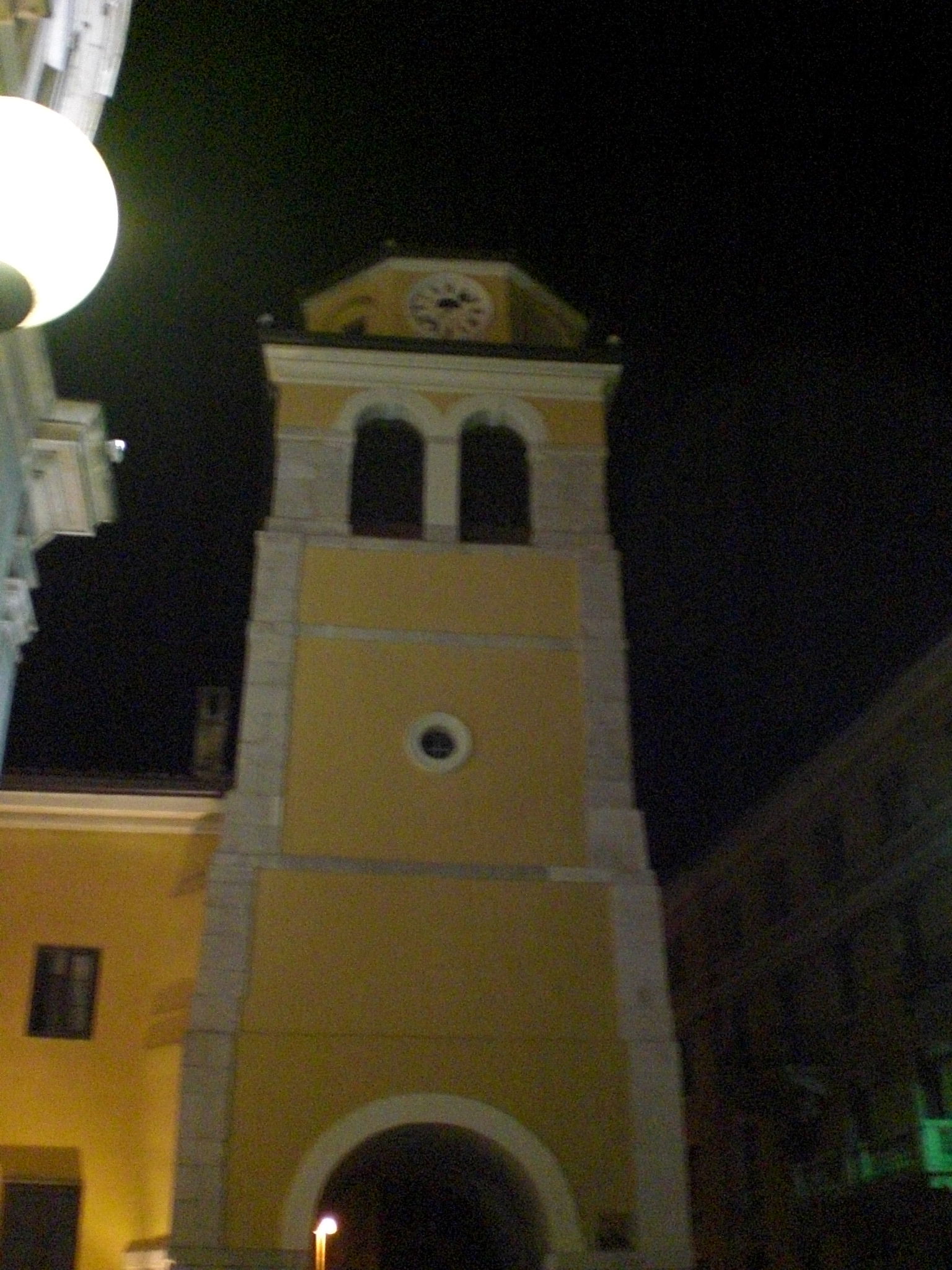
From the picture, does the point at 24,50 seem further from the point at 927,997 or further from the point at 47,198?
the point at 927,997

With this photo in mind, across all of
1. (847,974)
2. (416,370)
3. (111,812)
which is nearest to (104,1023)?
(111,812)

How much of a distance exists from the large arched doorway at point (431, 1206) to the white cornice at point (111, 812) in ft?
12.9

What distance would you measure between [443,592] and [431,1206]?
8.37m

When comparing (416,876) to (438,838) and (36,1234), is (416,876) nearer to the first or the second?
(438,838)

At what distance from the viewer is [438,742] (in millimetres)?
13812

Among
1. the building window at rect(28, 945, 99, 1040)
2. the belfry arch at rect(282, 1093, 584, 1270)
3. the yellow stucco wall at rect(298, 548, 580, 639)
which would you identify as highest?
the yellow stucco wall at rect(298, 548, 580, 639)

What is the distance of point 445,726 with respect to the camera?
13812 mm

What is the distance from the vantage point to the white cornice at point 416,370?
51.9ft

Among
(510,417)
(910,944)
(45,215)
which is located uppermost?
(510,417)

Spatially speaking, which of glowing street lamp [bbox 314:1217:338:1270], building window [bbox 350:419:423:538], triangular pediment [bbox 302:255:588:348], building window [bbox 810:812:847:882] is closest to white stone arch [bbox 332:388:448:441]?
building window [bbox 350:419:423:538]

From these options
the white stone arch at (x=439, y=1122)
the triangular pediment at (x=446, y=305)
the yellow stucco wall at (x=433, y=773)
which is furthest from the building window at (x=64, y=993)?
the triangular pediment at (x=446, y=305)

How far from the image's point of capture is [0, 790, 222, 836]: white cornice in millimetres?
14820

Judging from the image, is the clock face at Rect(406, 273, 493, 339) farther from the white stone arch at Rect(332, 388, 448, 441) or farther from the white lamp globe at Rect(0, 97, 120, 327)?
the white lamp globe at Rect(0, 97, 120, 327)

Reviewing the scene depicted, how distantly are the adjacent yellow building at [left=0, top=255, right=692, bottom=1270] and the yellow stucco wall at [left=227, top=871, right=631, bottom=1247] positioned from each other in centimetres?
2
